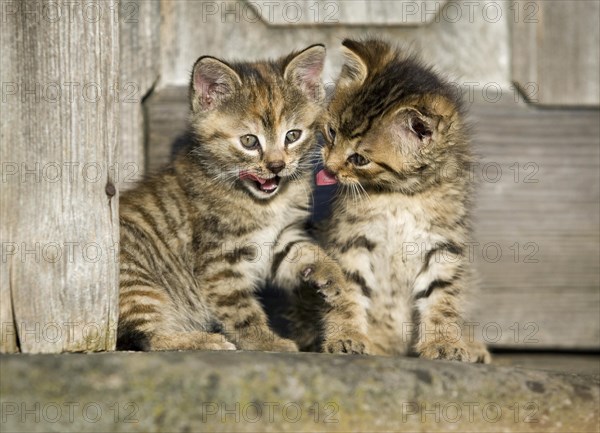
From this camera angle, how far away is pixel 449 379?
136 inches

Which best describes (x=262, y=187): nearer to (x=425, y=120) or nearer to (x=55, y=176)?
(x=425, y=120)

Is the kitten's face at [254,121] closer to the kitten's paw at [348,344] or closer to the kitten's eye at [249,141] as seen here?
the kitten's eye at [249,141]

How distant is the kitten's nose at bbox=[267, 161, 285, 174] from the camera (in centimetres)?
455

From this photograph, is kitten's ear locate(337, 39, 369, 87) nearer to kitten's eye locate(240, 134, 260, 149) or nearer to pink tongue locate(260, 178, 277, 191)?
kitten's eye locate(240, 134, 260, 149)

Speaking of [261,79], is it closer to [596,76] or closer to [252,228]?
[252,228]

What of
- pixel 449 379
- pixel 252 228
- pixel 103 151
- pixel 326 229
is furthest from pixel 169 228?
pixel 449 379

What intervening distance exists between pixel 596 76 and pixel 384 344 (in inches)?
82.7

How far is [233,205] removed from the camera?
4.63 meters

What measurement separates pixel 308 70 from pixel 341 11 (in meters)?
0.59

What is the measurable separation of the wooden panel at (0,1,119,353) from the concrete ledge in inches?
10.2

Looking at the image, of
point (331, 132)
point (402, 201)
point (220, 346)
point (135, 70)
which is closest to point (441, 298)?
point (402, 201)

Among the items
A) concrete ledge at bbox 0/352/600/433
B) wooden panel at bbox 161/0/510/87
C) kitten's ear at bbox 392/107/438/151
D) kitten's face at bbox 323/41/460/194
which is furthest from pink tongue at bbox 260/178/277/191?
concrete ledge at bbox 0/352/600/433

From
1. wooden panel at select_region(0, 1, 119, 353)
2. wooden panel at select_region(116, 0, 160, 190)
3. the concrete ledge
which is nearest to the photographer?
the concrete ledge

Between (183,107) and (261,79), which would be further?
(183,107)
